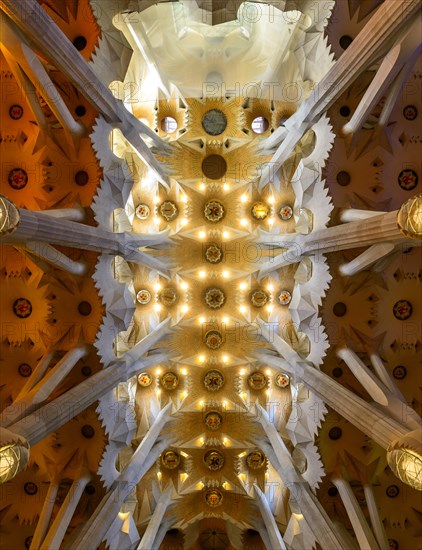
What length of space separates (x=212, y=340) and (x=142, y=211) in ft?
16.7

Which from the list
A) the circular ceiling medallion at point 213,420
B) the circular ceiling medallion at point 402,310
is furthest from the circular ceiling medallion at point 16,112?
the circular ceiling medallion at point 213,420

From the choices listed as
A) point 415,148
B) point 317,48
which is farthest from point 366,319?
point 317,48

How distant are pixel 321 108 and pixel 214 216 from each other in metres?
6.52

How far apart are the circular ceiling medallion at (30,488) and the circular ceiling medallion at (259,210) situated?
1029cm

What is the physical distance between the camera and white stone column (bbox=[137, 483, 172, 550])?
1352 cm

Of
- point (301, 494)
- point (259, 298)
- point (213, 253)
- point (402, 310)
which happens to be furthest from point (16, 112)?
point (301, 494)

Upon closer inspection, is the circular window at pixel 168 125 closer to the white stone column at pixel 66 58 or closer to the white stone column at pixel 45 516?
the white stone column at pixel 66 58

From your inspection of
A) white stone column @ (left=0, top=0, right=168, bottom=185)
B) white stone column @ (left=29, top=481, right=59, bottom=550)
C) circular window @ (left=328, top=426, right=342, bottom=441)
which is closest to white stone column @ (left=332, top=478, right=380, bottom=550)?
circular window @ (left=328, top=426, right=342, bottom=441)

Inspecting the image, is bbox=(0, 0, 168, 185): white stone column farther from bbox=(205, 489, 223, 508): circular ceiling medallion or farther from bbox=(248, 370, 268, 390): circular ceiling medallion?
bbox=(205, 489, 223, 508): circular ceiling medallion

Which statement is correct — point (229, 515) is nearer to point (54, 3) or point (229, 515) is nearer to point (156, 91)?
point (156, 91)

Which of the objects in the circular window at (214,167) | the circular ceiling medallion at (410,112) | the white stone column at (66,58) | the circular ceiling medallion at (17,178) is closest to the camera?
the white stone column at (66,58)

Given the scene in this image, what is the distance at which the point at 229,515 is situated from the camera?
15766mm

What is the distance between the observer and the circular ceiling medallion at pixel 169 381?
16.5m

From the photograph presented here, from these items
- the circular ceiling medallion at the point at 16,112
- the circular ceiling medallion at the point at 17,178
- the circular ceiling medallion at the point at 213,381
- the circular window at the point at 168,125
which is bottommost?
the circular ceiling medallion at the point at 213,381
